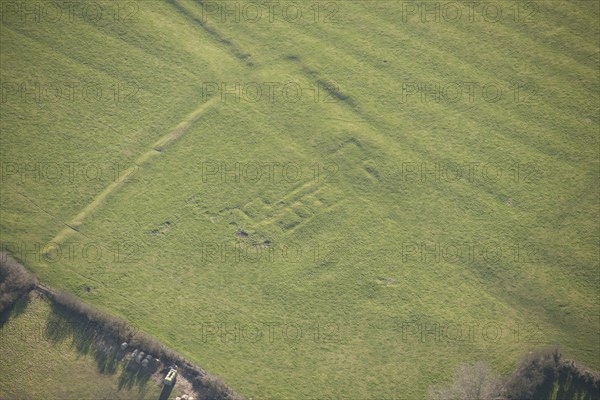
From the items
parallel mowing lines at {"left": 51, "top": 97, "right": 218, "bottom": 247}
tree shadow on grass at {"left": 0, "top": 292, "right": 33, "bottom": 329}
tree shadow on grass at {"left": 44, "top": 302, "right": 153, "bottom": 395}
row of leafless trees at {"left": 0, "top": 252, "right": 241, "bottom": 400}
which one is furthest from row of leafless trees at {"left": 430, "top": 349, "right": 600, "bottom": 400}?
tree shadow on grass at {"left": 0, "top": 292, "right": 33, "bottom": 329}

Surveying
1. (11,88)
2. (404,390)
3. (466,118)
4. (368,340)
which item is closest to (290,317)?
(368,340)

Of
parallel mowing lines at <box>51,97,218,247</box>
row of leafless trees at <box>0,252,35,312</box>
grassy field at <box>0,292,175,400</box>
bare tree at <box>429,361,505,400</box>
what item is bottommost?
grassy field at <box>0,292,175,400</box>

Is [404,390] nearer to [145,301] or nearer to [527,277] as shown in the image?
[527,277]

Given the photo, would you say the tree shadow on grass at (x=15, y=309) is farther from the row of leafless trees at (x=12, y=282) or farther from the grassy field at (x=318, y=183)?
the grassy field at (x=318, y=183)

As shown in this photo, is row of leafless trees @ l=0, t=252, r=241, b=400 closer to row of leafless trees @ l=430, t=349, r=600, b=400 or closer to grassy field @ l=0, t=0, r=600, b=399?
grassy field @ l=0, t=0, r=600, b=399

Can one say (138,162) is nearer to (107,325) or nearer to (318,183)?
(107,325)

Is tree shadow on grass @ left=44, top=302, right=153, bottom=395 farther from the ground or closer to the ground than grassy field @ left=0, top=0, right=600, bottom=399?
closer to the ground

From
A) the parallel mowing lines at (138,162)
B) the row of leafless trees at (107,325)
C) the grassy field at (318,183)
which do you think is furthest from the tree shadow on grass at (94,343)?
the parallel mowing lines at (138,162)
